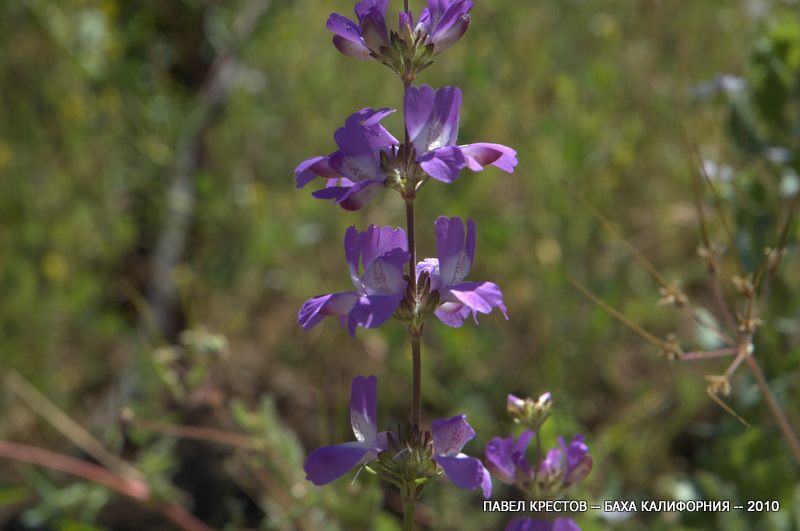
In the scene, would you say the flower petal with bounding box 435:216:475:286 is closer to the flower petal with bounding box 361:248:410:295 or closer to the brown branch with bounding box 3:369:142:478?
the flower petal with bounding box 361:248:410:295

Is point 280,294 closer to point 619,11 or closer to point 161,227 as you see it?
point 161,227

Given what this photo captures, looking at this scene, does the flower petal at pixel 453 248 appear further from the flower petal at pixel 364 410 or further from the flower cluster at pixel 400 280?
the flower petal at pixel 364 410

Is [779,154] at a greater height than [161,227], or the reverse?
[779,154]

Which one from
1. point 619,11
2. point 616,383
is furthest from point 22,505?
point 619,11

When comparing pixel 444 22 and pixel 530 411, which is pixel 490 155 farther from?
pixel 530 411

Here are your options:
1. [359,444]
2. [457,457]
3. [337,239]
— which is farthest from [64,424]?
[457,457]

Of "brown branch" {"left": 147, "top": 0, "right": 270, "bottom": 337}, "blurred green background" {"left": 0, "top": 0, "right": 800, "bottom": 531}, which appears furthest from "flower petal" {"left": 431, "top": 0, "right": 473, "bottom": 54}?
"brown branch" {"left": 147, "top": 0, "right": 270, "bottom": 337}

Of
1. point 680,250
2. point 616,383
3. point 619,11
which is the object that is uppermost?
point 619,11
